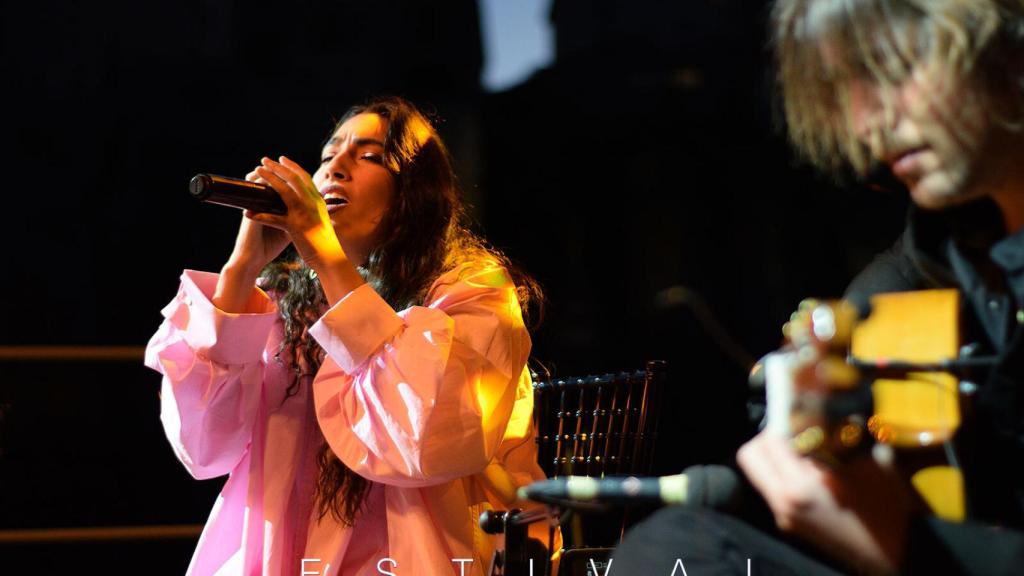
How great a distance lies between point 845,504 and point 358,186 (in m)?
1.13

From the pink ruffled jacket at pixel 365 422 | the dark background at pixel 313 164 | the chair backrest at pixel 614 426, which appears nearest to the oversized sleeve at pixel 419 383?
the pink ruffled jacket at pixel 365 422

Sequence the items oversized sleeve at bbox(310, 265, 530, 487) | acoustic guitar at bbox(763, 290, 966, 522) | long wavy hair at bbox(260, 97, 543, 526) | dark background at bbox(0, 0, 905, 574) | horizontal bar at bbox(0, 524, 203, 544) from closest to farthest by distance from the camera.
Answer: acoustic guitar at bbox(763, 290, 966, 522) → oversized sleeve at bbox(310, 265, 530, 487) → long wavy hair at bbox(260, 97, 543, 526) → horizontal bar at bbox(0, 524, 203, 544) → dark background at bbox(0, 0, 905, 574)

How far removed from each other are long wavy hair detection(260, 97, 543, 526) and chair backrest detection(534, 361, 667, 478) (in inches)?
9.9

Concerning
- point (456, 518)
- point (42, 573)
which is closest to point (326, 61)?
point (42, 573)

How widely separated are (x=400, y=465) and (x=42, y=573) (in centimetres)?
175

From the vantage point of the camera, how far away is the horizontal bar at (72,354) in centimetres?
265

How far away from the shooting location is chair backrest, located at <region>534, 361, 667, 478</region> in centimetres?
141

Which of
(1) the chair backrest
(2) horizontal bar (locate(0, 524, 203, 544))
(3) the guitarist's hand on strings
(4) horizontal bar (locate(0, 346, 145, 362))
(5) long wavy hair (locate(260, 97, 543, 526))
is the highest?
(5) long wavy hair (locate(260, 97, 543, 526))

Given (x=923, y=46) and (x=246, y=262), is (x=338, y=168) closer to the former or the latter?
(x=246, y=262)

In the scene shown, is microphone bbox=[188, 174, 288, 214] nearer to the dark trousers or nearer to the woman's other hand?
the woman's other hand

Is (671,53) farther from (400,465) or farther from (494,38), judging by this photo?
(400,465)

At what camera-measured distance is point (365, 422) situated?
135cm

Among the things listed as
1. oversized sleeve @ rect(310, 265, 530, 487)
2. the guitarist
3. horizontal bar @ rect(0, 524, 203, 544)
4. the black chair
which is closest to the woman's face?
oversized sleeve @ rect(310, 265, 530, 487)

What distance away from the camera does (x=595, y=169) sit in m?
3.75
